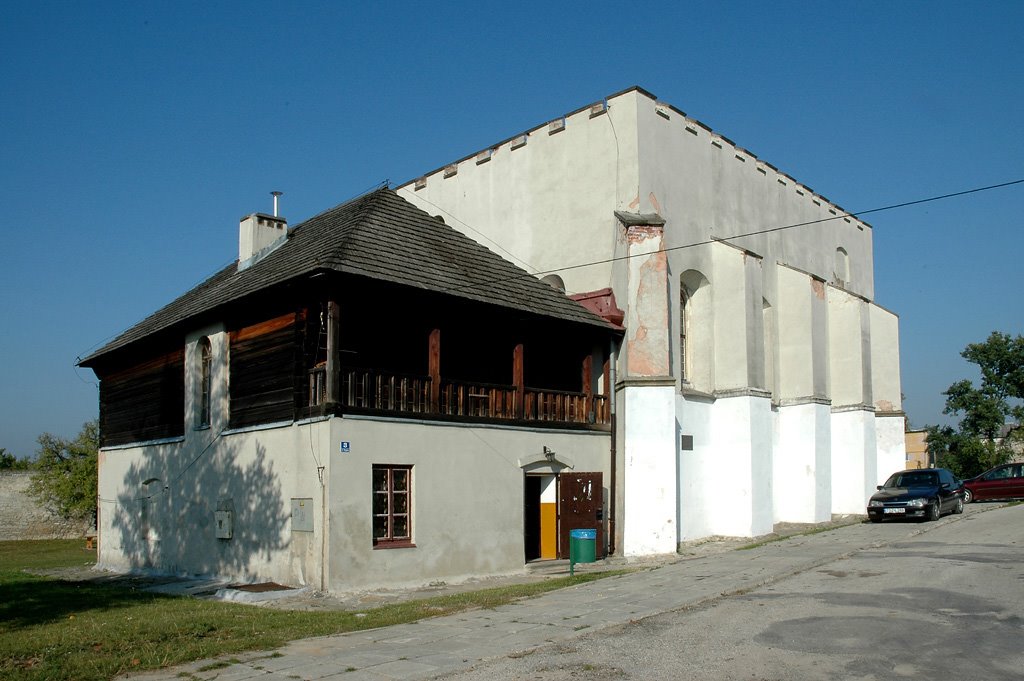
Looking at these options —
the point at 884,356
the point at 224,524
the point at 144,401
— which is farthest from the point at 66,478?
the point at 884,356

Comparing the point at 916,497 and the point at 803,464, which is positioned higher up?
the point at 803,464

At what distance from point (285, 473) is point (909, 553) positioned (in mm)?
12222

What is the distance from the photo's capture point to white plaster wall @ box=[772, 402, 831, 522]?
86.4ft

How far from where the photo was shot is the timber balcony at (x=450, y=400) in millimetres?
16772

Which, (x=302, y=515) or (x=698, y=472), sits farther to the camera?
(x=698, y=472)

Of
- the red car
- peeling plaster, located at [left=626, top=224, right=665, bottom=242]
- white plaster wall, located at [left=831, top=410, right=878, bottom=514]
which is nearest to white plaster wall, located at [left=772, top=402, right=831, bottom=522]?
white plaster wall, located at [left=831, top=410, right=878, bottom=514]

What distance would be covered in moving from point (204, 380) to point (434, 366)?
648 centimetres

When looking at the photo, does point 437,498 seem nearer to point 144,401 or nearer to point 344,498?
point 344,498

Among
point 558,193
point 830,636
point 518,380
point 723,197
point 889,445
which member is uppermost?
point 723,197

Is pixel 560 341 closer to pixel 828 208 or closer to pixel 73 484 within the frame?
pixel 828 208

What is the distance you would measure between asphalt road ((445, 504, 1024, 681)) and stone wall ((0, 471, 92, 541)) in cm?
3251

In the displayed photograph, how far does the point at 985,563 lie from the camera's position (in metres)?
16.0

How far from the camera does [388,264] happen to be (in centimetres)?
1773

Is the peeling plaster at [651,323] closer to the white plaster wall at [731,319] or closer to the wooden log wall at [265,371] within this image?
the white plaster wall at [731,319]
